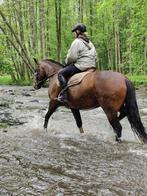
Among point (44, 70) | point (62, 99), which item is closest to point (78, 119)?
point (62, 99)

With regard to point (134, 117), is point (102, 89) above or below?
above

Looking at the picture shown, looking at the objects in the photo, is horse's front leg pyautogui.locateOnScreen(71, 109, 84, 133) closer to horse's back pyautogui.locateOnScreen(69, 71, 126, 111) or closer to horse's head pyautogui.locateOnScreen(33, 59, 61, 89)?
horse's back pyautogui.locateOnScreen(69, 71, 126, 111)

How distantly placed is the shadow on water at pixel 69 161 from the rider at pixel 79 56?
148cm

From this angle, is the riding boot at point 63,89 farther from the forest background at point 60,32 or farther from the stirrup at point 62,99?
the forest background at point 60,32

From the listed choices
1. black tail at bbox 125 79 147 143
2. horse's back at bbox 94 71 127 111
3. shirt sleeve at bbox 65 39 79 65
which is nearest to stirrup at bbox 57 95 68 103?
shirt sleeve at bbox 65 39 79 65

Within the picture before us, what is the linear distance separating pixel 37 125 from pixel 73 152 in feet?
14.3

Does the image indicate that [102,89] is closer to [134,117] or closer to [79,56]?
[134,117]

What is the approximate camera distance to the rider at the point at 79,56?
33.6 feet

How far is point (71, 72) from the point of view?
1047 cm

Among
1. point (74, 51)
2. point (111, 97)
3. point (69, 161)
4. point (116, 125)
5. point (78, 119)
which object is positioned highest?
point (74, 51)

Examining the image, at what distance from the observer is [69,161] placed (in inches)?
289

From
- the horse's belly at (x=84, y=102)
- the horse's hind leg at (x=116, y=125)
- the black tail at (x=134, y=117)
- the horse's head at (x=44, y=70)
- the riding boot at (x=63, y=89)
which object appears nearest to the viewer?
the black tail at (x=134, y=117)

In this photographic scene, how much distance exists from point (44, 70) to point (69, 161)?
16.4ft

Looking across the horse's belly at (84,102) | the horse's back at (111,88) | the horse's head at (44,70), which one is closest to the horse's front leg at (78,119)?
the horse's belly at (84,102)
